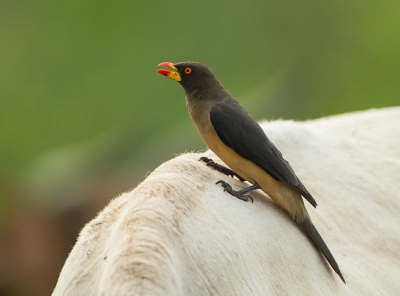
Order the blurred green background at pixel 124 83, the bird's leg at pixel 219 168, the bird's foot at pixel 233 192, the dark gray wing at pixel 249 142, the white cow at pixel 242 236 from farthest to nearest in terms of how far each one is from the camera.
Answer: the blurred green background at pixel 124 83 → the bird's leg at pixel 219 168 → the dark gray wing at pixel 249 142 → the bird's foot at pixel 233 192 → the white cow at pixel 242 236

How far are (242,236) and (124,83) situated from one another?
10663 millimetres

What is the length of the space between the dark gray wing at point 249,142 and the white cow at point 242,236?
0.64 ft

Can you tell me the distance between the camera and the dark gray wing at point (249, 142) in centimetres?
330

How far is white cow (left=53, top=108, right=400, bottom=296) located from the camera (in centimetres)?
214

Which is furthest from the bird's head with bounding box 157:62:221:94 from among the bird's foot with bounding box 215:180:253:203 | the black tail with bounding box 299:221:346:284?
the black tail with bounding box 299:221:346:284

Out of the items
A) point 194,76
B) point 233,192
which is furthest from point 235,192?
point 194,76

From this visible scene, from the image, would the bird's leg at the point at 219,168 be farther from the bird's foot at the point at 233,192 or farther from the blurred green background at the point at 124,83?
the blurred green background at the point at 124,83

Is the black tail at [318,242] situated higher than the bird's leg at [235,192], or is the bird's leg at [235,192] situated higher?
the bird's leg at [235,192]

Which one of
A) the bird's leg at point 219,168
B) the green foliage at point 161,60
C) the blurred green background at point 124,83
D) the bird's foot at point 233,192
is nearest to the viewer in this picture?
the bird's foot at point 233,192

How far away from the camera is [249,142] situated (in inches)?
131

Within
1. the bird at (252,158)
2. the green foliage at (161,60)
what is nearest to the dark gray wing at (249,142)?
the bird at (252,158)

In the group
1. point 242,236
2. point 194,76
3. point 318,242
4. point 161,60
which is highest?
point 194,76

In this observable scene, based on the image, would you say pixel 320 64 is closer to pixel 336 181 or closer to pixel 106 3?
pixel 106 3

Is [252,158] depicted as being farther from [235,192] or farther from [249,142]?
[235,192]
